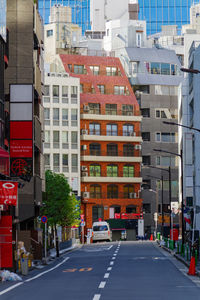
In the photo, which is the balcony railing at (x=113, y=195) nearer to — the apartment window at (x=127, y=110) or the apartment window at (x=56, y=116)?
the apartment window at (x=56, y=116)

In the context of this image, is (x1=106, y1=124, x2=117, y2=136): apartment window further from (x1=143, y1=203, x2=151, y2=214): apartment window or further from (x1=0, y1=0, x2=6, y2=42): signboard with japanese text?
(x1=0, y1=0, x2=6, y2=42): signboard with japanese text

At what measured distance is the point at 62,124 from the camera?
12762 cm

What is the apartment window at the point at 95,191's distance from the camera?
12825 centimetres

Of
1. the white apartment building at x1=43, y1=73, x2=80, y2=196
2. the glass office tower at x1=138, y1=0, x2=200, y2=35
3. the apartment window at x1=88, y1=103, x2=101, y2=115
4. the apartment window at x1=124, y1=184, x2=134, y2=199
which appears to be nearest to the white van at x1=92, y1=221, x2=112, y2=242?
the white apartment building at x1=43, y1=73, x2=80, y2=196

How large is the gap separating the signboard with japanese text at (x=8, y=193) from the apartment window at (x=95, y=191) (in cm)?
9136

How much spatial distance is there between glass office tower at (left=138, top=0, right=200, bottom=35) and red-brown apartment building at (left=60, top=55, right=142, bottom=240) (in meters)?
59.3

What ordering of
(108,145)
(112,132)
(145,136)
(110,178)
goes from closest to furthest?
(110,178), (108,145), (112,132), (145,136)

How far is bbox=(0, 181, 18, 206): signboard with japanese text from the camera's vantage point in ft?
120

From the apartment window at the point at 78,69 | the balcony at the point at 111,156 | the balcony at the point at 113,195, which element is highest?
the apartment window at the point at 78,69

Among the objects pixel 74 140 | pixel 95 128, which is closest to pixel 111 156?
pixel 95 128

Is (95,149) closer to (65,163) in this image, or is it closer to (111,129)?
(111,129)

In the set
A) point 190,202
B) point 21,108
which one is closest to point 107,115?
point 190,202

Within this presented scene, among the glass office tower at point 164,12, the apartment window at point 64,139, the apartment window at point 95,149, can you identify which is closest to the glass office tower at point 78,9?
the glass office tower at point 164,12

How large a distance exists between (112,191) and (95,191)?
9.98 ft
